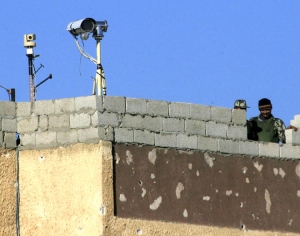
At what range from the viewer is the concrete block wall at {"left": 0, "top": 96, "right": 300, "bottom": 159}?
27.8 meters

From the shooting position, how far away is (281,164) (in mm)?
30781

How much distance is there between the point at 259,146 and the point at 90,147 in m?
3.79

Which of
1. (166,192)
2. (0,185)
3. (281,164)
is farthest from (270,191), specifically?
(0,185)

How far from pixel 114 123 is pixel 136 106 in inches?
22.4

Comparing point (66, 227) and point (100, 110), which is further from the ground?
point (100, 110)

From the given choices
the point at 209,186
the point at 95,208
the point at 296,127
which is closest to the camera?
the point at 95,208

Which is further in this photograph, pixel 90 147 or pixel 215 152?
pixel 215 152

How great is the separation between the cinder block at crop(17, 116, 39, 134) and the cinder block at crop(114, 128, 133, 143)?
1.32 m

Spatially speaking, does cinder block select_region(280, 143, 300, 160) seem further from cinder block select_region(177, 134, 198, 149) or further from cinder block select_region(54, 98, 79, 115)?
cinder block select_region(54, 98, 79, 115)

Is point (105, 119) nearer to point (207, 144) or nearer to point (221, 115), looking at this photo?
point (207, 144)

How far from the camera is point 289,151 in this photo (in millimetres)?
30938

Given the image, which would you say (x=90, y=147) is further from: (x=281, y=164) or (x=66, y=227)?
(x=281, y=164)

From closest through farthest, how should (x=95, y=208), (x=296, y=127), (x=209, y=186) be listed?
(x=95, y=208), (x=209, y=186), (x=296, y=127)

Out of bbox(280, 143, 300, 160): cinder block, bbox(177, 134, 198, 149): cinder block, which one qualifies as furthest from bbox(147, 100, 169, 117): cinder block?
bbox(280, 143, 300, 160): cinder block
